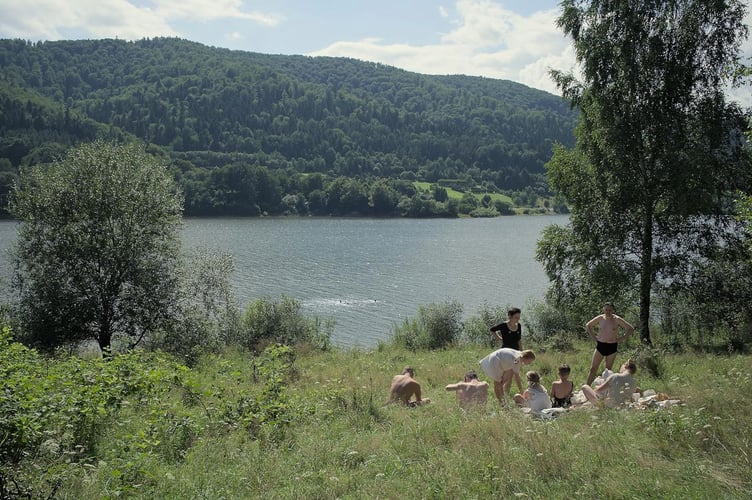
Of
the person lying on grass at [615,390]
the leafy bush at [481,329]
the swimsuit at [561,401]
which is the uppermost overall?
the person lying on grass at [615,390]

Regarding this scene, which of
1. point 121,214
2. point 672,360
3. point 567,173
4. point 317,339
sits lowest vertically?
point 317,339

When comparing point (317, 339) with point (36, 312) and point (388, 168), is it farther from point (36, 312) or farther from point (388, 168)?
point (388, 168)

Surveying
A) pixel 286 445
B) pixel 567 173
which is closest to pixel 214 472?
pixel 286 445

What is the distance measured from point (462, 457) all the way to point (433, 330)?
1807 cm

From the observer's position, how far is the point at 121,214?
21078 mm

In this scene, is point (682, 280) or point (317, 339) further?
point (317, 339)

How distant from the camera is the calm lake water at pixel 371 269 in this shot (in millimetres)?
39312

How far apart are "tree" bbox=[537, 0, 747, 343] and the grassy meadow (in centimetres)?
804

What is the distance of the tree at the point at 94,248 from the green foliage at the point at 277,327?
3.88 meters

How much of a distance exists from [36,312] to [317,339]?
10.6 meters

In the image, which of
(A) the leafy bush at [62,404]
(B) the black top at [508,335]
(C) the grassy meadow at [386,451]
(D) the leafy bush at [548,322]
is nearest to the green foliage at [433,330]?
(D) the leafy bush at [548,322]

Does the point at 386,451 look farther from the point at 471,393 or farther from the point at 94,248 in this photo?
the point at 94,248

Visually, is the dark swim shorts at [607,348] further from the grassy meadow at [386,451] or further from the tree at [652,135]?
the tree at [652,135]

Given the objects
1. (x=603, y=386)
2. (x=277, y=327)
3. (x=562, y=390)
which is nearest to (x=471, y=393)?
(x=562, y=390)
